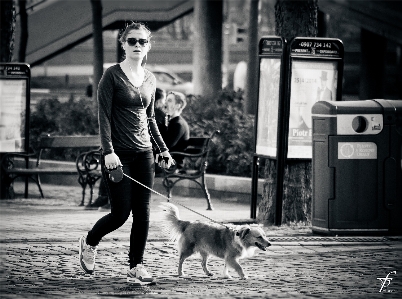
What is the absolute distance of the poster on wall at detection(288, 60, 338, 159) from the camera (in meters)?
10.4

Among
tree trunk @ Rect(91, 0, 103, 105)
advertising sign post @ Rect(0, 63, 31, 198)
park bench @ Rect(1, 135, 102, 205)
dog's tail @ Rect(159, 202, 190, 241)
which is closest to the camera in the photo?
dog's tail @ Rect(159, 202, 190, 241)

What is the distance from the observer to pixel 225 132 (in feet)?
48.2

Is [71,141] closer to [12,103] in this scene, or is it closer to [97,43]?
[12,103]

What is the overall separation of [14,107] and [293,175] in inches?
187

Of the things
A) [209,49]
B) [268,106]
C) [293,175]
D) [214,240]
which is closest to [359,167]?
[293,175]

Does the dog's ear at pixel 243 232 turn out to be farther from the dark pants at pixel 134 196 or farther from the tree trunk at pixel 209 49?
the tree trunk at pixel 209 49

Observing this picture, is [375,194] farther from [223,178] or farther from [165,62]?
[165,62]

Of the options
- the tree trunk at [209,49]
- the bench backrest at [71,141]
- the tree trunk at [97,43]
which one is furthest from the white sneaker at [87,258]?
the tree trunk at [209,49]

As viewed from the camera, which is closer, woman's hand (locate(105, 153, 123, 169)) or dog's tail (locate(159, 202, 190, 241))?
woman's hand (locate(105, 153, 123, 169))

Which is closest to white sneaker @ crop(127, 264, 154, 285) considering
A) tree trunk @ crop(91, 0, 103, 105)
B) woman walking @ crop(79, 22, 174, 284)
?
woman walking @ crop(79, 22, 174, 284)

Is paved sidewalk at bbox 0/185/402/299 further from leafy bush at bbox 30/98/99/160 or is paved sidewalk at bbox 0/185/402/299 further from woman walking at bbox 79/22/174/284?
leafy bush at bbox 30/98/99/160

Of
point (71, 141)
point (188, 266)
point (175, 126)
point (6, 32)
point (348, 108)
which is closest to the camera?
point (188, 266)

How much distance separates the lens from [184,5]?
94.9ft

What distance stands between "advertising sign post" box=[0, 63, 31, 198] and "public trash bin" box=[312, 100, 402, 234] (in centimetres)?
526
